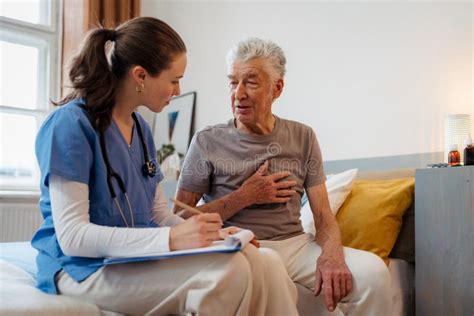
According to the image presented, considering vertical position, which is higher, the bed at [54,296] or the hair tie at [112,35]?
the hair tie at [112,35]

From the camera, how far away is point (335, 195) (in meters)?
2.14

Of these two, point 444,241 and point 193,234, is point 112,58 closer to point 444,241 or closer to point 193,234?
point 193,234

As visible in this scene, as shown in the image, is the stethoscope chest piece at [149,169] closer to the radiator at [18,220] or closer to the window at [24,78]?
the radiator at [18,220]

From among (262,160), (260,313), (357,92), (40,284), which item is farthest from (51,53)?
(260,313)

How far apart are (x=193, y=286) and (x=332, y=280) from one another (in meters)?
0.63

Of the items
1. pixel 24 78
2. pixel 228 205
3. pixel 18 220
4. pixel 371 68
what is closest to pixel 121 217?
pixel 228 205

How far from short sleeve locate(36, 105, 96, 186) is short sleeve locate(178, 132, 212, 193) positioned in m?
0.69

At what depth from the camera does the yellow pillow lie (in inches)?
78.0

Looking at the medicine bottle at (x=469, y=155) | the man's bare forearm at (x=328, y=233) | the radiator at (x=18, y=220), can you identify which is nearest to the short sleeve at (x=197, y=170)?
the man's bare forearm at (x=328, y=233)

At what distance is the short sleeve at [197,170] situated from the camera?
1892 millimetres

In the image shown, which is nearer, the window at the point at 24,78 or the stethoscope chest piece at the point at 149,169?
the stethoscope chest piece at the point at 149,169

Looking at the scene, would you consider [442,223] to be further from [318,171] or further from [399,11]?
[399,11]

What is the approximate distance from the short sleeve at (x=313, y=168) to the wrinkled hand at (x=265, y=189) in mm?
103

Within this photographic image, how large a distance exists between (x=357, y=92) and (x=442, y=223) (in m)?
1.16
